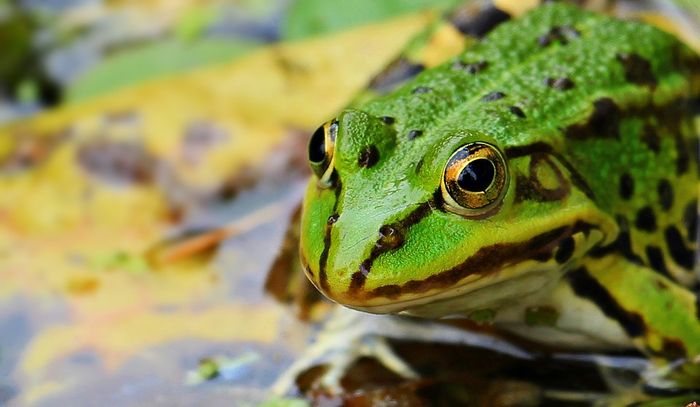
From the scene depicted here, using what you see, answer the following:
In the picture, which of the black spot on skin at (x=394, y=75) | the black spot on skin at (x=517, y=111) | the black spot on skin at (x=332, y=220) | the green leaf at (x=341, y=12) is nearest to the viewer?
the black spot on skin at (x=332, y=220)

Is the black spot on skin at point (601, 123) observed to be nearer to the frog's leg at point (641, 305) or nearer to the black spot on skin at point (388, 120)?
the frog's leg at point (641, 305)

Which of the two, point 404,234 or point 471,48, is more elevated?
point 471,48

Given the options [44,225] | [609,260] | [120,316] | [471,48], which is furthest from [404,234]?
[44,225]

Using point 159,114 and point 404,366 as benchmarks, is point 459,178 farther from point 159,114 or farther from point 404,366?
point 159,114

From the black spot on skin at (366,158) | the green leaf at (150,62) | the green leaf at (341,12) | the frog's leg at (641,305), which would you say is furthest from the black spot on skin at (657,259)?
the green leaf at (150,62)

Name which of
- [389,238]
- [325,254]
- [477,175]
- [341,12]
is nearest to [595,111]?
[477,175]

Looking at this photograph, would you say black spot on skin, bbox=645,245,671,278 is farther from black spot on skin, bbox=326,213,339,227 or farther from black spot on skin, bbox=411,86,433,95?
black spot on skin, bbox=326,213,339,227
